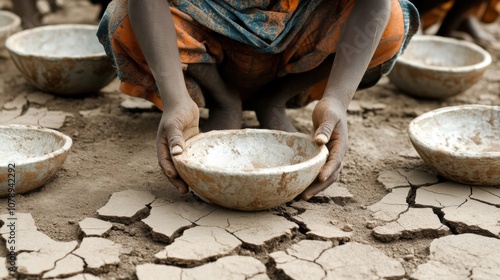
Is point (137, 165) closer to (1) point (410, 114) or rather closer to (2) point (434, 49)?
(1) point (410, 114)

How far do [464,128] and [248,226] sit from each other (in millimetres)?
1319

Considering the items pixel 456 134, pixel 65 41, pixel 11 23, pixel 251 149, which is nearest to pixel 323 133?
pixel 251 149

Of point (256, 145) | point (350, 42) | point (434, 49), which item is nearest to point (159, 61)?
point (256, 145)

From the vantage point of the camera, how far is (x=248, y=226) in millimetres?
2465

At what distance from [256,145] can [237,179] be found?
474 mm

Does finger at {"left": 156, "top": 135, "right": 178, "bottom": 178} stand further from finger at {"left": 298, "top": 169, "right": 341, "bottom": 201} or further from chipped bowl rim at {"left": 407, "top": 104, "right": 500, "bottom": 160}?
chipped bowl rim at {"left": 407, "top": 104, "right": 500, "bottom": 160}

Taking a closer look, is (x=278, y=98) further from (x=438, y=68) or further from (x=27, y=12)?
(x=27, y=12)

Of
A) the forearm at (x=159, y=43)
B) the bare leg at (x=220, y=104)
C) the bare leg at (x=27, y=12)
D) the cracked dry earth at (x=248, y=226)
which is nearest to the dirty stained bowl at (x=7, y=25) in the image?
the bare leg at (x=27, y=12)

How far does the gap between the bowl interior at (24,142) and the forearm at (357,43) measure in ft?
3.93

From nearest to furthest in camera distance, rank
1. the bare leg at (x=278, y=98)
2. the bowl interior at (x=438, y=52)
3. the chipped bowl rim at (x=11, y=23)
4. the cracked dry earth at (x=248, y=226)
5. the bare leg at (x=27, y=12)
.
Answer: the cracked dry earth at (x=248, y=226) → the bare leg at (x=278, y=98) → the chipped bowl rim at (x=11, y=23) → the bowl interior at (x=438, y=52) → the bare leg at (x=27, y=12)

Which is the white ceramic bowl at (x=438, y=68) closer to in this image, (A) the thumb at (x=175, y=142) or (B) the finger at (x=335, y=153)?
(B) the finger at (x=335, y=153)

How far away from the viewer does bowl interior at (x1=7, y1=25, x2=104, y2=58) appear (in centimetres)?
404

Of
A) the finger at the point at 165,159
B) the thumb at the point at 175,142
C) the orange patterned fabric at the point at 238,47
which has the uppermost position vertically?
the orange patterned fabric at the point at 238,47

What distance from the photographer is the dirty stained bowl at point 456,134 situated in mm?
2830
